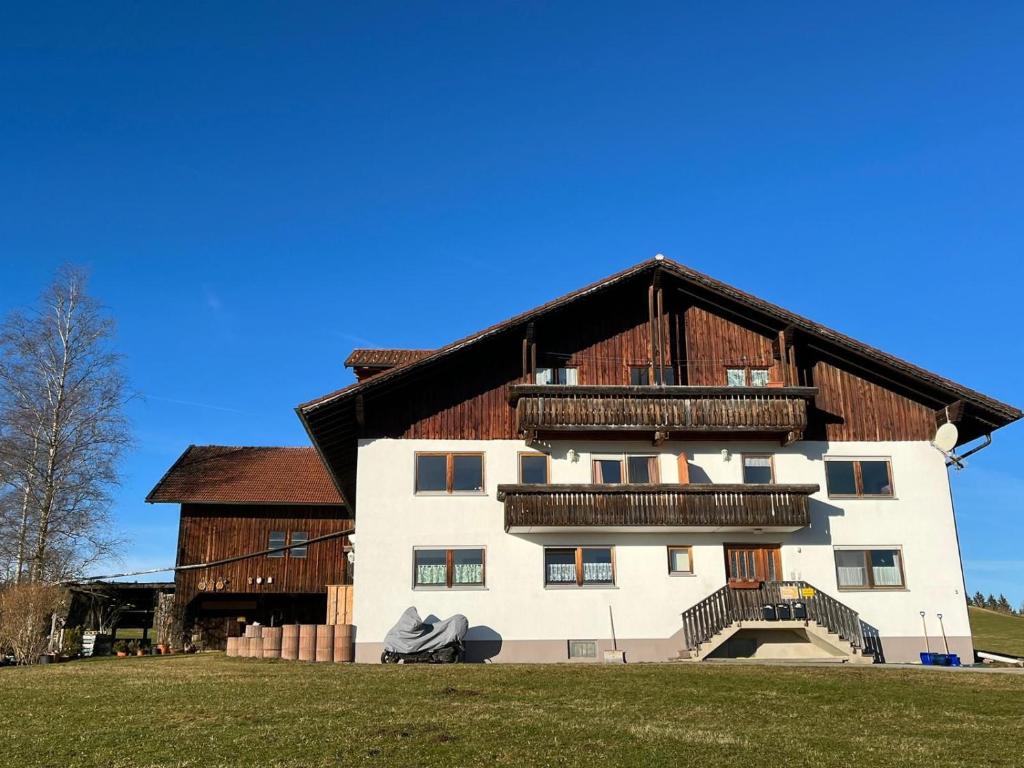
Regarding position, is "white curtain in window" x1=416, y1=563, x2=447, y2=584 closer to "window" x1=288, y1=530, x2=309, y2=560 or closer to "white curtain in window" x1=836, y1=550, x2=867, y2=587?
"white curtain in window" x1=836, y1=550, x2=867, y2=587

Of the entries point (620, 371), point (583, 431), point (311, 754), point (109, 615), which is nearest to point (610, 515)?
point (583, 431)

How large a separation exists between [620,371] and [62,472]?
21.4 meters

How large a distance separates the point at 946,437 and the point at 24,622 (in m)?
25.9

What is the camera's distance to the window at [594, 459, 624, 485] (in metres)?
27.5

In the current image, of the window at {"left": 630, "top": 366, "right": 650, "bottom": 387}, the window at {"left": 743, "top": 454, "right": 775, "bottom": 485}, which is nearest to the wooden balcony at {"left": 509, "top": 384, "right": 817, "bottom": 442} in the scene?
the window at {"left": 743, "top": 454, "right": 775, "bottom": 485}

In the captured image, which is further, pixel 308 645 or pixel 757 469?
pixel 757 469

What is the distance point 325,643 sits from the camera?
2525cm

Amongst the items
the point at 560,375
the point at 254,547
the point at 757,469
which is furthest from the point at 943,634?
the point at 254,547

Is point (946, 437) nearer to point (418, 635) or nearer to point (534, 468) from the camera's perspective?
point (534, 468)

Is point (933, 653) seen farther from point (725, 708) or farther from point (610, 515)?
point (725, 708)

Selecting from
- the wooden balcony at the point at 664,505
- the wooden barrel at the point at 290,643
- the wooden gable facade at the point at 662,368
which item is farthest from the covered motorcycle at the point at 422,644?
the wooden gable facade at the point at 662,368

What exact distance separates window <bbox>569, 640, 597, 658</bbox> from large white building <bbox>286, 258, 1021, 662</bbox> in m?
0.06

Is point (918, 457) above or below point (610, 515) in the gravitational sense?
above

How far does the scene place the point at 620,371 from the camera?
92.8 feet
